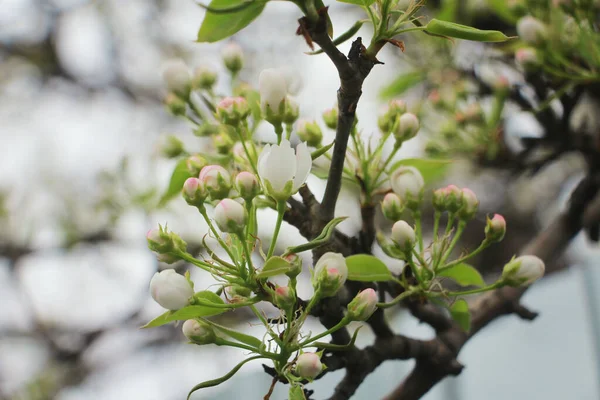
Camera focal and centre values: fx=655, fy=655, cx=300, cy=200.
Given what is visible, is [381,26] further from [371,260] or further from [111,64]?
[111,64]

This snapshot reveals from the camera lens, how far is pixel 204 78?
0.49m

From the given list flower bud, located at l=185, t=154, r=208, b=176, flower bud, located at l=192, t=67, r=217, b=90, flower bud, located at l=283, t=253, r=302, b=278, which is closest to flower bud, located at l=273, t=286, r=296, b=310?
flower bud, located at l=283, t=253, r=302, b=278

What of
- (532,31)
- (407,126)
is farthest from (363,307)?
(532,31)

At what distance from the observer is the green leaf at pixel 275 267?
0.30 m

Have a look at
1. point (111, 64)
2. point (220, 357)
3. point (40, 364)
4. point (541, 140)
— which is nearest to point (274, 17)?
point (111, 64)

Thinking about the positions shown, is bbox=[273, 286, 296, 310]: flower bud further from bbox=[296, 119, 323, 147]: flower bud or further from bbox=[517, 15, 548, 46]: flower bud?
bbox=[517, 15, 548, 46]: flower bud

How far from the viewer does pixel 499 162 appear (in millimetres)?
715

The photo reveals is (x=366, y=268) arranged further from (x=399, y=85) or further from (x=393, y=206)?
(x=399, y=85)

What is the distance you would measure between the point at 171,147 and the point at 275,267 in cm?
26

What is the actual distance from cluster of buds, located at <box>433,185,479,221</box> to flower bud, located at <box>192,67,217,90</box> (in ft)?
0.64

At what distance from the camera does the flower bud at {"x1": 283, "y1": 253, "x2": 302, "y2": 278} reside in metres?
0.31

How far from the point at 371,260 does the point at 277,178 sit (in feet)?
0.28

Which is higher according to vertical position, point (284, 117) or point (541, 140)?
point (541, 140)

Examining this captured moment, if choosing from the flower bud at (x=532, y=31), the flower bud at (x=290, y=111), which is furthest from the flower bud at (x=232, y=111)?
the flower bud at (x=532, y=31)
